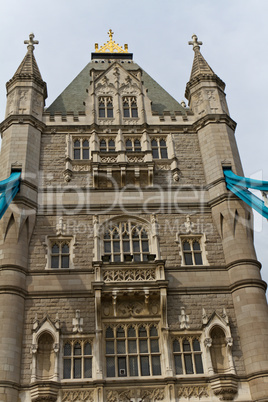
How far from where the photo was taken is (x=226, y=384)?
1719 cm

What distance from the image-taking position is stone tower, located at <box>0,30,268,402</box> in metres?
17.5

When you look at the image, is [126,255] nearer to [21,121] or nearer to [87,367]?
[87,367]

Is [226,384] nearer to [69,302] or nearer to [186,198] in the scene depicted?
[69,302]

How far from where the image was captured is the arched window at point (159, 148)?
24.4 meters

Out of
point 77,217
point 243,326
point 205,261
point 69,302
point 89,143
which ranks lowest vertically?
point 243,326

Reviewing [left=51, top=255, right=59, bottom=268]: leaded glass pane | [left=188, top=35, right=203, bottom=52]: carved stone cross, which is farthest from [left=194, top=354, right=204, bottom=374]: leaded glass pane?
[left=188, top=35, right=203, bottom=52]: carved stone cross

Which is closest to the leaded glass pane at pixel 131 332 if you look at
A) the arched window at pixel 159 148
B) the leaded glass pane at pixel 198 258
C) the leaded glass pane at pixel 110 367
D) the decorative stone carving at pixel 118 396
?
the leaded glass pane at pixel 110 367

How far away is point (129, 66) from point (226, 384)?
21.7m

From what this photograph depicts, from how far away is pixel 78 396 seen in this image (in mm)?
17094

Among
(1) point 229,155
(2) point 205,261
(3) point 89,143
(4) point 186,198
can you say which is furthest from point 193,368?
(3) point 89,143

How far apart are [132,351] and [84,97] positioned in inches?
627

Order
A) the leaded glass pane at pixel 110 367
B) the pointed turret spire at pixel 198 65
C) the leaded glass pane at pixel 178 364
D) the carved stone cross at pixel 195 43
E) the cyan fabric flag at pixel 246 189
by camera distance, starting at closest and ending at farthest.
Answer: the leaded glass pane at pixel 110 367
the leaded glass pane at pixel 178 364
the cyan fabric flag at pixel 246 189
the pointed turret spire at pixel 198 65
the carved stone cross at pixel 195 43

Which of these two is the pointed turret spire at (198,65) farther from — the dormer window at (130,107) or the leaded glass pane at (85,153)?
the leaded glass pane at (85,153)

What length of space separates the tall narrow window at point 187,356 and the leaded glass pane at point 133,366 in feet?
4.87
